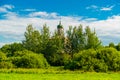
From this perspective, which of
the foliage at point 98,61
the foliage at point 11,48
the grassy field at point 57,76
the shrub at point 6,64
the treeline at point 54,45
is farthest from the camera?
the foliage at point 11,48

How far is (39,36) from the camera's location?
243 feet

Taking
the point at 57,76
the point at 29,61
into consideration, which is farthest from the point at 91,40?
the point at 57,76

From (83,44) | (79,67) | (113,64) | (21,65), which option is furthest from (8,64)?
(83,44)

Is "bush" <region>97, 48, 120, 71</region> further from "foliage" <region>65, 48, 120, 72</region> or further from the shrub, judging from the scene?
the shrub

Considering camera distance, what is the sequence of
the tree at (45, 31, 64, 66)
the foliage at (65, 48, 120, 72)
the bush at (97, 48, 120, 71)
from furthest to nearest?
the tree at (45, 31, 64, 66)
the bush at (97, 48, 120, 71)
the foliage at (65, 48, 120, 72)

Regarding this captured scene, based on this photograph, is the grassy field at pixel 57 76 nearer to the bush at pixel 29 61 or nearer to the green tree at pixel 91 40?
the bush at pixel 29 61

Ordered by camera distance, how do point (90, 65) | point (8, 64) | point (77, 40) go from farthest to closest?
point (77, 40) → point (8, 64) → point (90, 65)

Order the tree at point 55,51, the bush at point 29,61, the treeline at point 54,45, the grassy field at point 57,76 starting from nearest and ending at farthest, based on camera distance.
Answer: the grassy field at point 57,76
the bush at point 29,61
the treeline at point 54,45
the tree at point 55,51

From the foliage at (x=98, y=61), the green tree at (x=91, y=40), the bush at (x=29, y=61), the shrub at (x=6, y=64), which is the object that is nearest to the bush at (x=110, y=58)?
the foliage at (x=98, y=61)

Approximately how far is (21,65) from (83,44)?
23.2 metres

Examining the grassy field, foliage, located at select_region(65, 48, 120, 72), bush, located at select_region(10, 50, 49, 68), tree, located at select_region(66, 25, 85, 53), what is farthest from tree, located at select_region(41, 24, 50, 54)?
the grassy field

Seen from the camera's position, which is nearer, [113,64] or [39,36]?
[113,64]

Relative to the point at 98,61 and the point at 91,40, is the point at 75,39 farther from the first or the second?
the point at 98,61

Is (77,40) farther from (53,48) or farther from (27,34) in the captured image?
(27,34)
